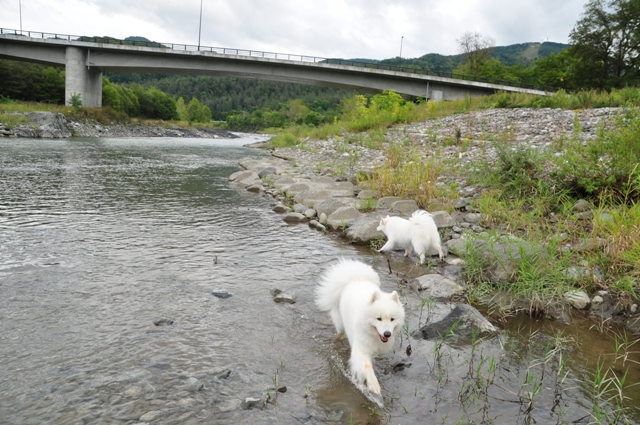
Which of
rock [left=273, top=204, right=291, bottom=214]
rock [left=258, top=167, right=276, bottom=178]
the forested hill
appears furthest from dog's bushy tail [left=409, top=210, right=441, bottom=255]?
the forested hill

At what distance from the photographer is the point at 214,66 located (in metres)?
47.0

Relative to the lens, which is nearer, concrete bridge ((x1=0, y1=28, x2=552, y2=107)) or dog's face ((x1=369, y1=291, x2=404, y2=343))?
dog's face ((x1=369, y1=291, x2=404, y2=343))

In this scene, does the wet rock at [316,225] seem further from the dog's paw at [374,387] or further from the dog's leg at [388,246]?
the dog's paw at [374,387]

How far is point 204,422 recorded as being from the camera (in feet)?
9.93

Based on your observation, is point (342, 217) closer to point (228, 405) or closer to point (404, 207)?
point (404, 207)

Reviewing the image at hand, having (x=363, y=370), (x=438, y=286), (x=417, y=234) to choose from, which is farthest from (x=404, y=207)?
(x=363, y=370)

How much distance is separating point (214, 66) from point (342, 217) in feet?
141

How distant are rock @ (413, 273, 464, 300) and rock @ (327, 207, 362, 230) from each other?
9.86 feet

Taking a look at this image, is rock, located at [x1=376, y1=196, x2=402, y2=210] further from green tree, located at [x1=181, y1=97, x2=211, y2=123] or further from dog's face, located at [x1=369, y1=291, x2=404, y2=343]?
green tree, located at [x1=181, y1=97, x2=211, y2=123]

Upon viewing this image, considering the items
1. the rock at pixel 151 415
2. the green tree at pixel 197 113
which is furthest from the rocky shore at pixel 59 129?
the green tree at pixel 197 113

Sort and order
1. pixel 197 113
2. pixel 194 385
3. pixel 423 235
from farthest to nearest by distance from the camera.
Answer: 1. pixel 197 113
2. pixel 423 235
3. pixel 194 385

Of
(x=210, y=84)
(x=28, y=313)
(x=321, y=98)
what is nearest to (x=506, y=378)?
(x=28, y=313)

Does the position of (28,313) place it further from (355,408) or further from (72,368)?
(355,408)

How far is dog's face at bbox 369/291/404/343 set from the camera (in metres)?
3.47
